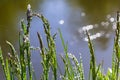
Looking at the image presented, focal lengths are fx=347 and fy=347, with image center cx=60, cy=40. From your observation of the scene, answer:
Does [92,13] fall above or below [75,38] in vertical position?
above

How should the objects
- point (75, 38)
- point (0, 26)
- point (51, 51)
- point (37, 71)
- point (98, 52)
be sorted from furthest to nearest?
point (0, 26)
point (75, 38)
point (98, 52)
point (37, 71)
point (51, 51)

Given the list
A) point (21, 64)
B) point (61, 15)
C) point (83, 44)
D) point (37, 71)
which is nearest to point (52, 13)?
point (61, 15)

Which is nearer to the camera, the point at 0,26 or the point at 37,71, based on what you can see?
the point at 37,71

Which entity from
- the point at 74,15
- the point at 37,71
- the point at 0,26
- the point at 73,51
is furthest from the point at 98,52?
the point at 0,26

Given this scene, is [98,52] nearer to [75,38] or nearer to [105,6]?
[75,38]

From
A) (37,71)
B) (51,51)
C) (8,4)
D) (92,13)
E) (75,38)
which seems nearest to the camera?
(51,51)

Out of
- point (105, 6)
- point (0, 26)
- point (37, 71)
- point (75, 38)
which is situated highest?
point (105, 6)

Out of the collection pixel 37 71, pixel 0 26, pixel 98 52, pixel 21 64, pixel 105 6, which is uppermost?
pixel 105 6

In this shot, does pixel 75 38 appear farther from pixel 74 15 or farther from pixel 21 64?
pixel 21 64

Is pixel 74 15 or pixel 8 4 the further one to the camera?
pixel 8 4
